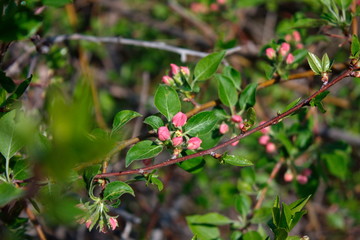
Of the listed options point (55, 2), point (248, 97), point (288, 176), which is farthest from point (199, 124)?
point (288, 176)

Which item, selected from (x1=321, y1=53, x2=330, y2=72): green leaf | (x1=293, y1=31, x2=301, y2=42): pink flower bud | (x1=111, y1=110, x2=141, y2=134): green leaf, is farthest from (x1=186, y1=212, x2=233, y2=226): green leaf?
(x1=293, y1=31, x2=301, y2=42): pink flower bud

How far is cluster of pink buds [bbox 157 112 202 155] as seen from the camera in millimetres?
947

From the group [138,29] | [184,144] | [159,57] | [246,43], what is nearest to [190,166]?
[184,144]

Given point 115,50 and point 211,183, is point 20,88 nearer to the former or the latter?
point 211,183

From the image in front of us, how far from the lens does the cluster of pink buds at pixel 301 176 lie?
1.53m

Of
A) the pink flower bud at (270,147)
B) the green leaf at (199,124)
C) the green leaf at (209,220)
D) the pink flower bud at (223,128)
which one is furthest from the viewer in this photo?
the pink flower bud at (270,147)

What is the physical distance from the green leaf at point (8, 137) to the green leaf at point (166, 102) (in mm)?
368

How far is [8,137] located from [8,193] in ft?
0.64

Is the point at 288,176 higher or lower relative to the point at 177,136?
lower

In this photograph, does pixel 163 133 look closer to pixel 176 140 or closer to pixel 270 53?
pixel 176 140

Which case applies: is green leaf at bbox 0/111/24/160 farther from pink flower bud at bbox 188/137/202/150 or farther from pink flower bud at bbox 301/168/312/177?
pink flower bud at bbox 301/168/312/177

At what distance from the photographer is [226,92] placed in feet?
3.96

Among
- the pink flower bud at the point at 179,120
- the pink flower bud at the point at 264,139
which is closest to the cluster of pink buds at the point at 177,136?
the pink flower bud at the point at 179,120

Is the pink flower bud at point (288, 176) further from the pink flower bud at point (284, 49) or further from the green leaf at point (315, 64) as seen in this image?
the green leaf at point (315, 64)
